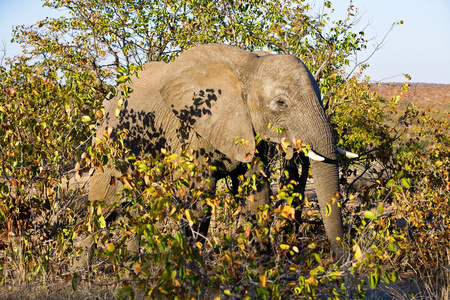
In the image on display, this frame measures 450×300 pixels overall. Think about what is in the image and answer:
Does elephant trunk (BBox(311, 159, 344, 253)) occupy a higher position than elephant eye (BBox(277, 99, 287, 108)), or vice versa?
elephant eye (BBox(277, 99, 287, 108))

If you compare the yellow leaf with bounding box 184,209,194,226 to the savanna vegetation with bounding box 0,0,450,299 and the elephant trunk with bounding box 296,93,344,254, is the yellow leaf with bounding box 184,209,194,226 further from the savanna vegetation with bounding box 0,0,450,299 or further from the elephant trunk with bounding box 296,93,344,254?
the elephant trunk with bounding box 296,93,344,254

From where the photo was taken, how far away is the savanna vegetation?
3.55 metres

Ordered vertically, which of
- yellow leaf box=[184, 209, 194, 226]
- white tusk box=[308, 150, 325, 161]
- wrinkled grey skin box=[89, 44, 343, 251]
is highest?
wrinkled grey skin box=[89, 44, 343, 251]

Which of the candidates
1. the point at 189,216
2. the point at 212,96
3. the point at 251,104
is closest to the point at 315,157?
the point at 251,104

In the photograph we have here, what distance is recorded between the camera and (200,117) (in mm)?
5355

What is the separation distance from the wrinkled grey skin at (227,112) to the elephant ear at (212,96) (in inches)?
0.4

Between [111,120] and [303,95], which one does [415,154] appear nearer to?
[303,95]

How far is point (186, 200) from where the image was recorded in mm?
3908

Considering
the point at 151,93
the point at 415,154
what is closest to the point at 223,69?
the point at 151,93

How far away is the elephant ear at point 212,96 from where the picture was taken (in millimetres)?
5227

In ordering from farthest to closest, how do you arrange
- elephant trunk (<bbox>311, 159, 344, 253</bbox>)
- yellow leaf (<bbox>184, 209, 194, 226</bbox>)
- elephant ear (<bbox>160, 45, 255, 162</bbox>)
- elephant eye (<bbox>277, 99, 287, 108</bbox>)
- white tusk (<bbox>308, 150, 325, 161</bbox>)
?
elephant ear (<bbox>160, 45, 255, 162</bbox>) → elephant eye (<bbox>277, 99, 287, 108</bbox>) → elephant trunk (<bbox>311, 159, 344, 253</bbox>) → white tusk (<bbox>308, 150, 325, 161</bbox>) → yellow leaf (<bbox>184, 209, 194, 226</bbox>)

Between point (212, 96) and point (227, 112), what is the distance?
0.25 meters

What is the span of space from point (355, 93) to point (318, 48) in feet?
3.99

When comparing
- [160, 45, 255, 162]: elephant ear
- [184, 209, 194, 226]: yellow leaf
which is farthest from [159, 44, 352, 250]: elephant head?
[184, 209, 194, 226]: yellow leaf
